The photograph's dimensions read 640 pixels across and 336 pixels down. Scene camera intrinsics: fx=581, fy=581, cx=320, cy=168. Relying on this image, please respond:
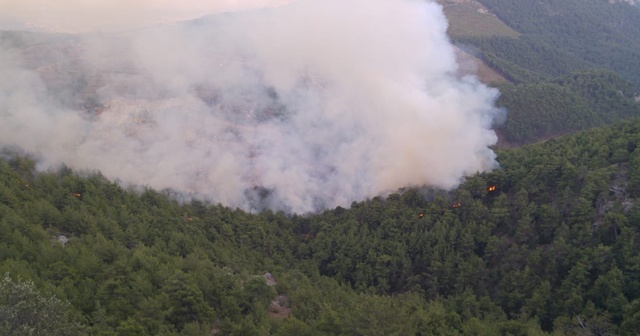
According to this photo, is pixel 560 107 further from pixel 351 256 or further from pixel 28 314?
pixel 28 314

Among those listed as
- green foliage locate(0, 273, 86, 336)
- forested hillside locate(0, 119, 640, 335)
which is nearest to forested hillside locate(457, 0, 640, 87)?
forested hillside locate(0, 119, 640, 335)

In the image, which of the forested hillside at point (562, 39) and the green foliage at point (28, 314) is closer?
the green foliage at point (28, 314)

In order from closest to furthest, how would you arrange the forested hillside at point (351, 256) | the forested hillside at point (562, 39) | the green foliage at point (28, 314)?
the green foliage at point (28, 314) → the forested hillside at point (351, 256) → the forested hillside at point (562, 39)

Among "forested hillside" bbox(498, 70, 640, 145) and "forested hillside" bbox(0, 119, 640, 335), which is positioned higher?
"forested hillside" bbox(0, 119, 640, 335)

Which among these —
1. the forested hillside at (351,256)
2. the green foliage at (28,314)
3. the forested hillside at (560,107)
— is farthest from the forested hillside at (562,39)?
the green foliage at (28,314)

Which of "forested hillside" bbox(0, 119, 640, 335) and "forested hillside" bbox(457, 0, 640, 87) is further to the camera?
"forested hillside" bbox(457, 0, 640, 87)

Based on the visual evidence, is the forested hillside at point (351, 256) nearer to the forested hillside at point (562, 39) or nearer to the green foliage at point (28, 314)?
the green foliage at point (28, 314)

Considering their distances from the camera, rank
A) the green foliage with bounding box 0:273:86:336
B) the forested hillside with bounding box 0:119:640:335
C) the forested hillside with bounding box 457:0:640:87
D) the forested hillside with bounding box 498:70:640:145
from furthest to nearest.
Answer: the forested hillside with bounding box 457:0:640:87
the forested hillside with bounding box 498:70:640:145
the forested hillside with bounding box 0:119:640:335
the green foliage with bounding box 0:273:86:336

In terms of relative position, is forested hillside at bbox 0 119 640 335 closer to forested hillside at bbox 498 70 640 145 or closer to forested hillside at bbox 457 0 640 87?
forested hillside at bbox 498 70 640 145

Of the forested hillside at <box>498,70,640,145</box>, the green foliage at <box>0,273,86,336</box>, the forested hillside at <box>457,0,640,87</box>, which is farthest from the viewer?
the forested hillside at <box>457,0,640,87</box>
